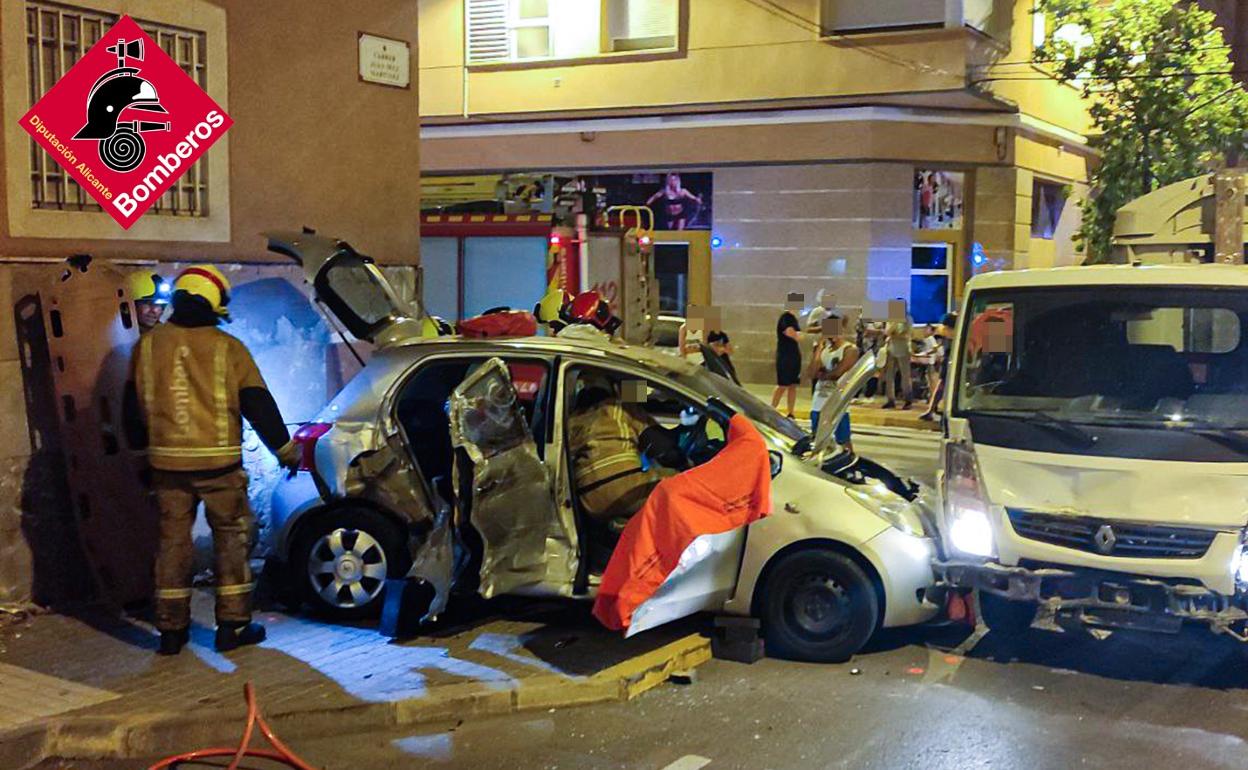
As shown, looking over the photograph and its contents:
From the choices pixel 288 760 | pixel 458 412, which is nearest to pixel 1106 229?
pixel 458 412

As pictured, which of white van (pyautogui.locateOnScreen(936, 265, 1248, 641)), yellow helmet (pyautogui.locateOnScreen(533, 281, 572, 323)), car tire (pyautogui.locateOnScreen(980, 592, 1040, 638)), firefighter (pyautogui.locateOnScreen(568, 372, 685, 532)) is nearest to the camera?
white van (pyautogui.locateOnScreen(936, 265, 1248, 641))

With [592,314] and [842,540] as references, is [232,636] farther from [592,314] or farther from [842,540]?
[592,314]

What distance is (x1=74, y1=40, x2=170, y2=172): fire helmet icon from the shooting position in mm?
7875

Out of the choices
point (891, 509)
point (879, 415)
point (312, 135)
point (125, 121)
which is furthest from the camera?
point (879, 415)

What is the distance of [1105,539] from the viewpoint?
6172 millimetres

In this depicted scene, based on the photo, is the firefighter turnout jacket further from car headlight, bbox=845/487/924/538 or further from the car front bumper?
the car front bumper

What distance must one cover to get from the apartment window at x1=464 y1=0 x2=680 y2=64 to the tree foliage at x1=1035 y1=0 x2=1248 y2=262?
6.38m

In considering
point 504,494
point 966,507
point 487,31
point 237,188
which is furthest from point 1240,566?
point 487,31

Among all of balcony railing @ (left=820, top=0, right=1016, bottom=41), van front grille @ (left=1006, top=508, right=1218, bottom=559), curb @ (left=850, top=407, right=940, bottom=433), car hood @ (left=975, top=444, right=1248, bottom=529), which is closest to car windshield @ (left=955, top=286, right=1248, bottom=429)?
car hood @ (left=975, top=444, right=1248, bottom=529)

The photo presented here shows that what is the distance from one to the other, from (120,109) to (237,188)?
0.93 meters

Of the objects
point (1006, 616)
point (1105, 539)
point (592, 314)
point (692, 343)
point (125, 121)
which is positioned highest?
point (125, 121)

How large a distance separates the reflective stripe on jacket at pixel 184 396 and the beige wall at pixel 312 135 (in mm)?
1670

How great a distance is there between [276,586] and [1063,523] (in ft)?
14.7

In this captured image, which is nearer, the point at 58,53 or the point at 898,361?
the point at 58,53
